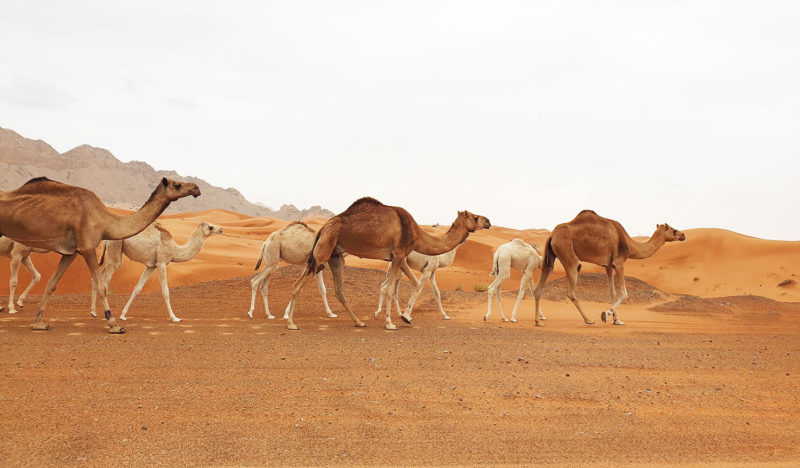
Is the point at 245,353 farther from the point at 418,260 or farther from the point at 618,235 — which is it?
the point at 618,235

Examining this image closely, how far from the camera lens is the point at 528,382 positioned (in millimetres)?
6148

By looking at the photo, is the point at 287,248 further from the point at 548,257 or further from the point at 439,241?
the point at 548,257

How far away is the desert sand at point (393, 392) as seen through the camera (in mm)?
4207

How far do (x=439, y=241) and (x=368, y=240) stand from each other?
1.71 m

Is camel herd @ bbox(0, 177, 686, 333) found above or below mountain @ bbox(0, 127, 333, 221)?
below

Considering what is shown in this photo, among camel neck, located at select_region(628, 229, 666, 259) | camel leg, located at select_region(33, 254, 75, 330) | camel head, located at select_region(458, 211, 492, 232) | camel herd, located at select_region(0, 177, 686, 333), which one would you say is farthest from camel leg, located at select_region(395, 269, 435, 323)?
camel leg, located at select_region(33, 254, 75, 330)

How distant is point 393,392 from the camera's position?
221 inches

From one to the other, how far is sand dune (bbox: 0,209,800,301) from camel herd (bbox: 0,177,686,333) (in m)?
8.83

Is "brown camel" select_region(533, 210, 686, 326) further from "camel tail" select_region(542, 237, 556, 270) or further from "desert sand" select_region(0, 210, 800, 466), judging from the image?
"desert sand" select_region(0, 210, 800, 466)

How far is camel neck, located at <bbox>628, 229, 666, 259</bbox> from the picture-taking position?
485 inches

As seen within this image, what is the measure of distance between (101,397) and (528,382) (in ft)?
14.9

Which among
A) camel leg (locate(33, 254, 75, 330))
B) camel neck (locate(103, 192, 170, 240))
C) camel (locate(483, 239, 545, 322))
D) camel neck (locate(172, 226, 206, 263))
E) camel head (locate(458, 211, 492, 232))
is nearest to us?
camel leg (locate(33, 254, 75, 330))

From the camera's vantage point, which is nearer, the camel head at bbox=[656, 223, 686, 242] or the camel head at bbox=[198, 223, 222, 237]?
the camel head at bbox=[198, 223, 222, 237]

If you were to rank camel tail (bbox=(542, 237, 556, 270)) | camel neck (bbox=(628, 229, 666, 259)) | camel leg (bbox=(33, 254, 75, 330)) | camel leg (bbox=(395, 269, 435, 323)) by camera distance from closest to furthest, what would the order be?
camel leg (bbox=(33, 254, 75, 330)), camel leg (bbox=(395, 269, 435, 323)), camel tail (bbox=(542, 237, 556, 270)), camel neck (bbox=(628, 229, 666, 259))
